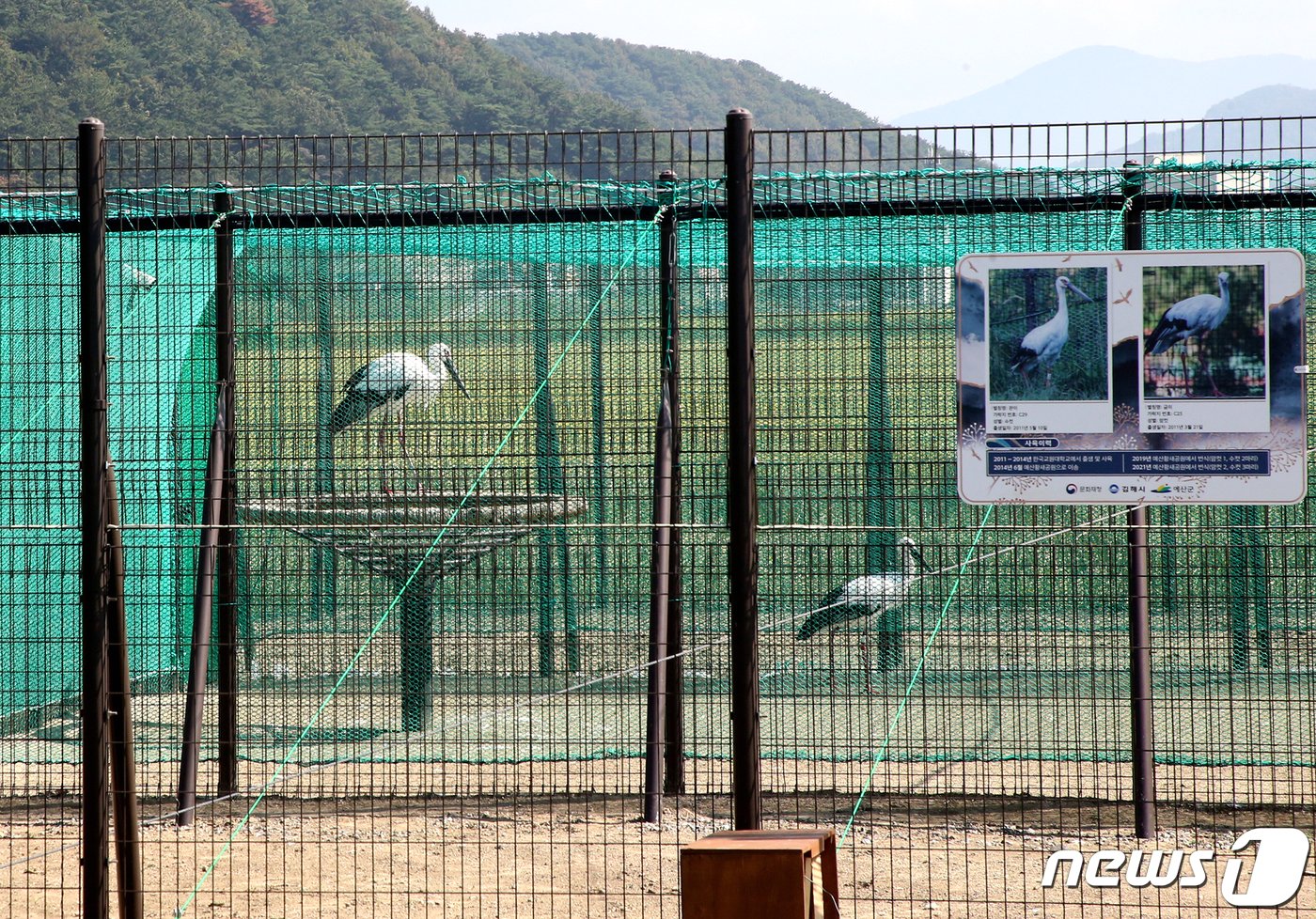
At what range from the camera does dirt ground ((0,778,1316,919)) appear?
5.48 metres

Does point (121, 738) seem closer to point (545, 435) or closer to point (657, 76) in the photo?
point (545, 435)

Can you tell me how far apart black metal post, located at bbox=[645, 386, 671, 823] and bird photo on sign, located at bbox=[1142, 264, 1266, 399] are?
218 centimetres

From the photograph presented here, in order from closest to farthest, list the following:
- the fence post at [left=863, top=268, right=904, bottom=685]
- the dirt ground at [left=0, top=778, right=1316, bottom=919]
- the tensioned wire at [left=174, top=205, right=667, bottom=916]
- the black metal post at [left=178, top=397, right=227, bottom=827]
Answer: the dirt ground at [left=0, top=778, right=1316, bottom=919]
the tensioned wire at [left=174, top=205, right=667, bottom=916]
the black metal post at [left=178, top=397, right=227, bottom=827]
the fence post at [left=863, top=268, right=904, bottom=685]

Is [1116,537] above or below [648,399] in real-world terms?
below

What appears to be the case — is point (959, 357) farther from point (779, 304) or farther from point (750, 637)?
point (779, 304)

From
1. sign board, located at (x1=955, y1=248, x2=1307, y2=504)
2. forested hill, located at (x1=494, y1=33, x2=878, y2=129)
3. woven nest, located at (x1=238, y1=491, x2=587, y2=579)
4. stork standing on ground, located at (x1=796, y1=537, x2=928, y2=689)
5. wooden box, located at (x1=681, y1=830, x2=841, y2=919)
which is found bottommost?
wooden box, located at (x1=681, y1=830, x2=841, y2=919)

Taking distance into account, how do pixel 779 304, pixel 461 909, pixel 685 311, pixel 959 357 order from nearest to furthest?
1. pixel 959 357
2. pixel 461 909
3. pixel 779 304
4. pixel 685 311

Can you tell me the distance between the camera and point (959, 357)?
4703mm

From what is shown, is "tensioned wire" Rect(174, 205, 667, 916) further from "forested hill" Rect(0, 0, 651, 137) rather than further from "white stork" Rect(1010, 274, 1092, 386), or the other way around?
"forested hill" Rect(0, 0, 651, 137)

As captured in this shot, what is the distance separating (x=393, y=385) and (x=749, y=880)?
11.9 ft

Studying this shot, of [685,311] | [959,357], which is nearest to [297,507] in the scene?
[685,311]

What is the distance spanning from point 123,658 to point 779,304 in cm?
343

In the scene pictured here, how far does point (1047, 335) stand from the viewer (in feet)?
15.2

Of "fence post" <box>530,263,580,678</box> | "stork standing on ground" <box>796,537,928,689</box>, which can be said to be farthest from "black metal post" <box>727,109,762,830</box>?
"fence post" <box>530,263,580,678</box>
